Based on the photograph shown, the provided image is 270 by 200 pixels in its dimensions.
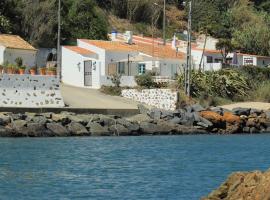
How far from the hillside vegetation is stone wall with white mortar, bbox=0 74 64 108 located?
60.8 ft

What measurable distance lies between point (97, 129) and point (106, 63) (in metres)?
19.7

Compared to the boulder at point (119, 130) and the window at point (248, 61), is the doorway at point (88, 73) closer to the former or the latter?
the window at point (248, 61)

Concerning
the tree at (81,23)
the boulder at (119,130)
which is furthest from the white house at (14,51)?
the boulder at (119,130)

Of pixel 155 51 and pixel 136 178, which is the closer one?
pixel 136 178

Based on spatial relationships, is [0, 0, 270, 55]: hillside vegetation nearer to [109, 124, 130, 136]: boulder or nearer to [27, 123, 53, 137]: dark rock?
[109, 124, 130, 136]: boulder

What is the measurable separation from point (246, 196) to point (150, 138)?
33361mm

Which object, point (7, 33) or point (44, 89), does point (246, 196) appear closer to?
point (44, 89)

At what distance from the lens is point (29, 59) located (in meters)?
66.8

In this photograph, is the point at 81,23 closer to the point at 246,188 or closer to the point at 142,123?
the point at 142,123

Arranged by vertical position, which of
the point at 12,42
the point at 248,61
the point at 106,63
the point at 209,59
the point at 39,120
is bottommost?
the point at 39,120

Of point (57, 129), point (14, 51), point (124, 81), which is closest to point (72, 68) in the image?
point (124, 81)

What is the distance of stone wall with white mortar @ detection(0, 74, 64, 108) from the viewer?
54.8 metres

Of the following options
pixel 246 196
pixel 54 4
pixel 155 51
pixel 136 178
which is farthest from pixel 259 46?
pixel 246 196

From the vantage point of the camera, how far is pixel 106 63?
70750 millimetres
